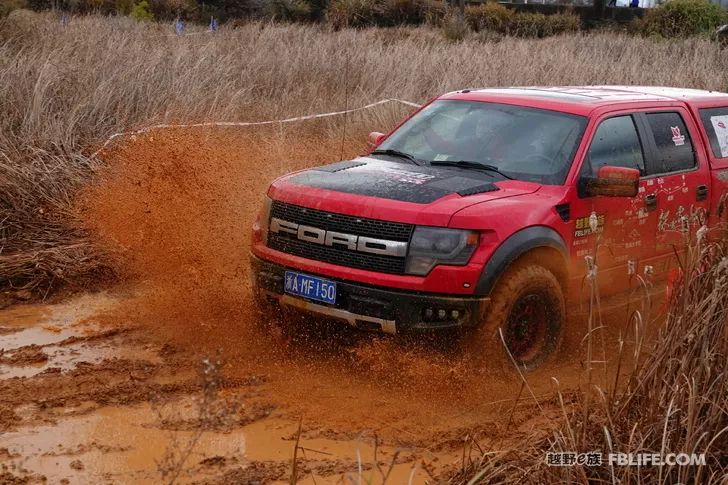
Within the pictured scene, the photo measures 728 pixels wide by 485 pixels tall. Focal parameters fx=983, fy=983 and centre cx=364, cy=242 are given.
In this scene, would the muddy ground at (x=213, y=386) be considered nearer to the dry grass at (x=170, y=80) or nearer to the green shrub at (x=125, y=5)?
the dry grass at (x=170, y=80)

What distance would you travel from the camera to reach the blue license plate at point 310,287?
6.08 meters

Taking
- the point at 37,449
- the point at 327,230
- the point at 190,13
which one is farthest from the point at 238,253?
the point at 190,13

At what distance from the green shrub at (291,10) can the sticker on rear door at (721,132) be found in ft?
78.6

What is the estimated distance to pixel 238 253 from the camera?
8812 millimetres

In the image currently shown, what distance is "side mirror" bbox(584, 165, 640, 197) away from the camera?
6312 millimetres

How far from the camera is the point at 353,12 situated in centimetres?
2941

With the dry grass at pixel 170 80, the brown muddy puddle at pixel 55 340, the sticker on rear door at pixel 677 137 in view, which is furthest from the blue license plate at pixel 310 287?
the sticker on rear door at pixel 677 137

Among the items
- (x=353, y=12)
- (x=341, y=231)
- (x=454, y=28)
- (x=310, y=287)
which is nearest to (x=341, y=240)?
(x=341, y=231)

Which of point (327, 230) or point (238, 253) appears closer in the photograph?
point (327, 230)

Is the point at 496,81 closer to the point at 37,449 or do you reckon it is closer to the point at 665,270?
the point at 665,270

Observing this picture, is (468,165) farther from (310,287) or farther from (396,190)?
(310,287)

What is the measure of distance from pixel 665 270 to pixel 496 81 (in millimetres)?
8194

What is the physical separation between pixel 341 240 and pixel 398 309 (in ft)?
1.94

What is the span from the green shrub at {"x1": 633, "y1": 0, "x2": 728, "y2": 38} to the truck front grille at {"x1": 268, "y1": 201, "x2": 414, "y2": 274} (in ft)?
77.7
